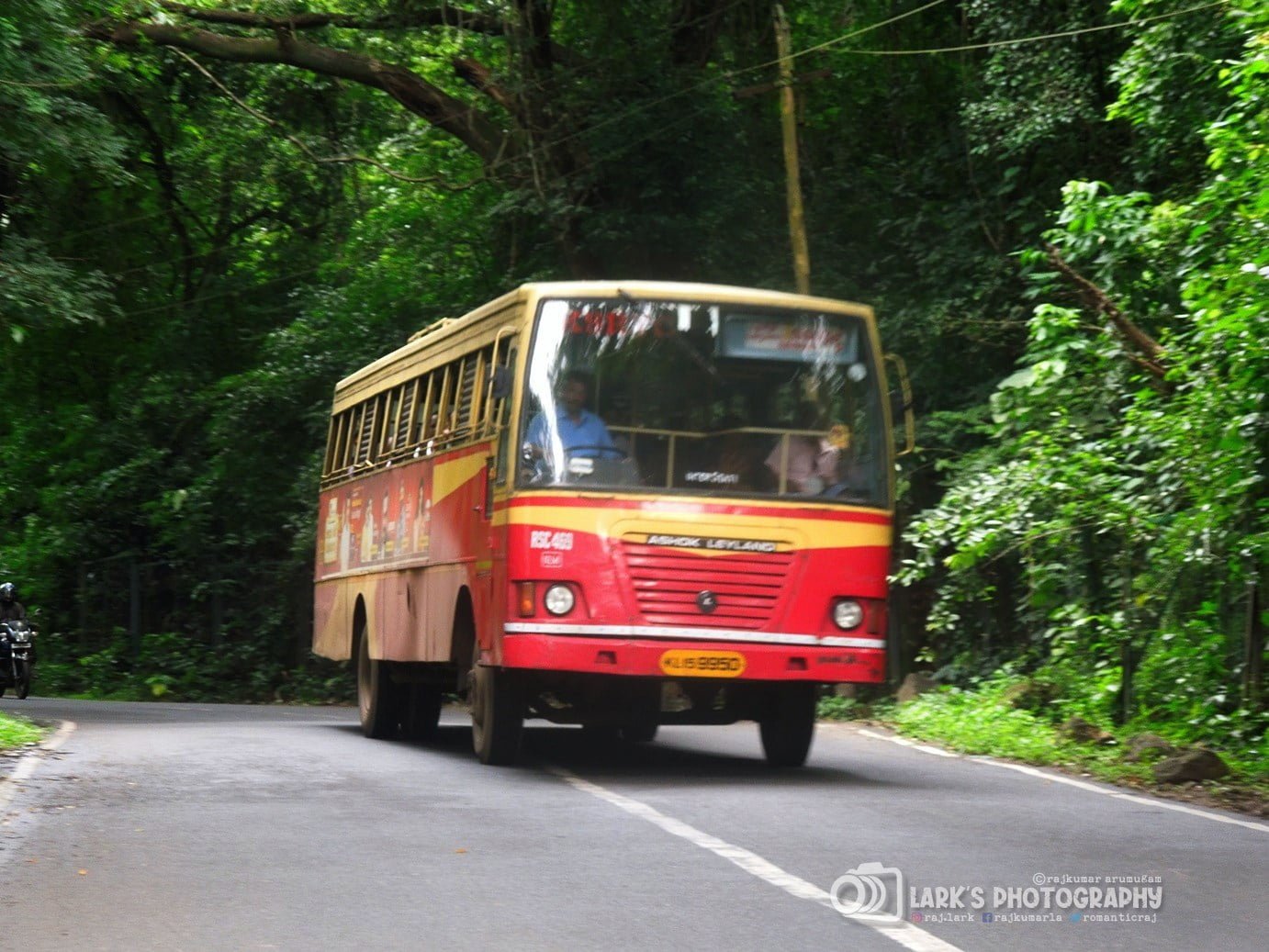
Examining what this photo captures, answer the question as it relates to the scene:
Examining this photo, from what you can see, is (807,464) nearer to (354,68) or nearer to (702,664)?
(702,664)

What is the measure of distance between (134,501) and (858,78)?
1510cm

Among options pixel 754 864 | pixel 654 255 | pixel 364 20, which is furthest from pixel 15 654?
pixel 754 864

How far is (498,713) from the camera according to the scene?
13.8 metres

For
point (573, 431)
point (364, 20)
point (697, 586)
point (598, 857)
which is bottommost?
point (598, 857)

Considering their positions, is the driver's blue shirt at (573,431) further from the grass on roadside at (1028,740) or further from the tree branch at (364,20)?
the tree branch at (364,20)

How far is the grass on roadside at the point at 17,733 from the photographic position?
1593 centimetres

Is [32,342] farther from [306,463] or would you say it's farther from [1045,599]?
[1045,599]

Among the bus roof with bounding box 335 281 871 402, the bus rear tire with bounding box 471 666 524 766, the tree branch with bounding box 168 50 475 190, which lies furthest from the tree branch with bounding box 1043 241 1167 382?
the tree branch with bounding box 168 50 475 190

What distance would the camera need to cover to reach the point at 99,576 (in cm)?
3553

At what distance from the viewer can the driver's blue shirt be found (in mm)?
12875

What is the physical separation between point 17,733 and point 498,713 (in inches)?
197

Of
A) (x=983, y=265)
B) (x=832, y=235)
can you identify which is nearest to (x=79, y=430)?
(x=832, y=235)

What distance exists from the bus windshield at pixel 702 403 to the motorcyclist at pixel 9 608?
16.0 metres

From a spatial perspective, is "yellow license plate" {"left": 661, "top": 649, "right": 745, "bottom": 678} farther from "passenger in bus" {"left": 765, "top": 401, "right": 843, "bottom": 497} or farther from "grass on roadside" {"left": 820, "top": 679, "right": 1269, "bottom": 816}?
"grass on roadside" {"left": 820, "top": 679, "right": 1269, "bottom": 816}
